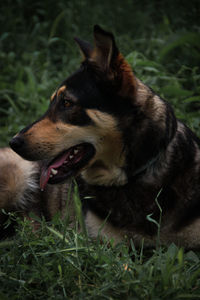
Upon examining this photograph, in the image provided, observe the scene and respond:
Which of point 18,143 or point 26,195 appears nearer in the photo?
point 18,143

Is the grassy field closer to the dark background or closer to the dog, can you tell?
the dark background

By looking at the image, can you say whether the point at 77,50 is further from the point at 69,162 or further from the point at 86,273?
the point at 86,273

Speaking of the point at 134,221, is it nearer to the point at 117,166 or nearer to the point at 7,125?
the point at 117,166

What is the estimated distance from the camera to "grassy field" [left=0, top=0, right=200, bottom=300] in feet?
7.14

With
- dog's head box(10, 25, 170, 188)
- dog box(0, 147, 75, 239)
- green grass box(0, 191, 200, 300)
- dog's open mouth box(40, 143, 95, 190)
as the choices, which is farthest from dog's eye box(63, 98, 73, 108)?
dog box(0, 147, 75, 239)

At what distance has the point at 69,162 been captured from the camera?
112 inches

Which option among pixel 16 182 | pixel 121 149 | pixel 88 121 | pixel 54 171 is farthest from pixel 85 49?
pixel 16 182

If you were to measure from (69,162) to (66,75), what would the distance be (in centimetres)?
292

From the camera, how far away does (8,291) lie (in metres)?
2.18

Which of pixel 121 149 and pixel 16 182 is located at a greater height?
pixel 121 149

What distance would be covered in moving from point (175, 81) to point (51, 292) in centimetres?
320

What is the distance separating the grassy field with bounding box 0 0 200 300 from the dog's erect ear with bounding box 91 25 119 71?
3.49 feet

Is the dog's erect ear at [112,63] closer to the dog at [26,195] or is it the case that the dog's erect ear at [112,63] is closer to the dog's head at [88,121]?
the dog's head at [88,121]

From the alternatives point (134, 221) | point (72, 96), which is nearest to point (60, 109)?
point (72, 96)
